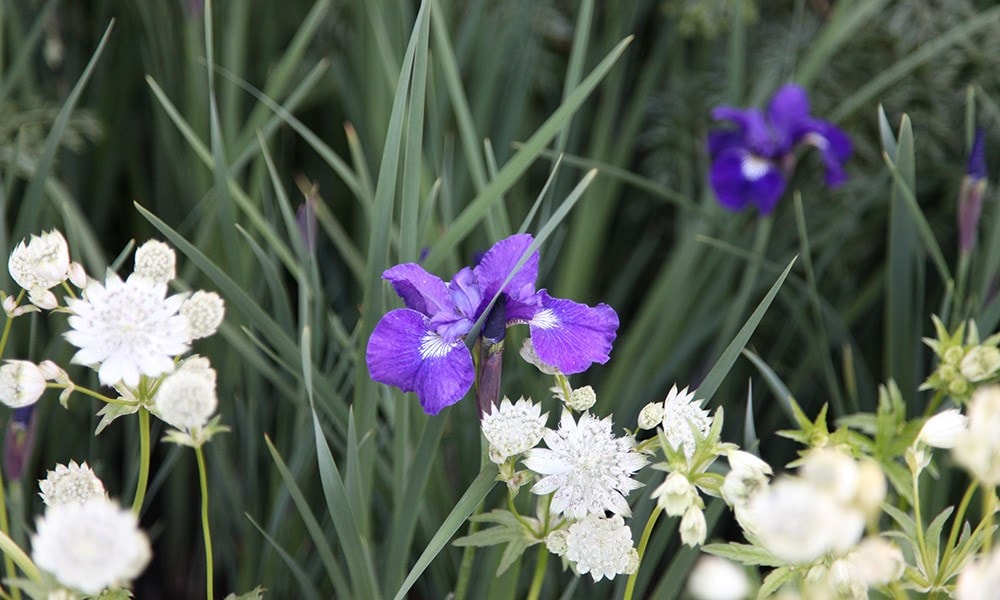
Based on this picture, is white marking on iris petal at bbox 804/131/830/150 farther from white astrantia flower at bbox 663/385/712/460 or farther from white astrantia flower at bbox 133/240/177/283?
white astrantia flower at bbox 133/240/177/283

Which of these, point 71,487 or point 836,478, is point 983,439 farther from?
point 71,487

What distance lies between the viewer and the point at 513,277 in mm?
609

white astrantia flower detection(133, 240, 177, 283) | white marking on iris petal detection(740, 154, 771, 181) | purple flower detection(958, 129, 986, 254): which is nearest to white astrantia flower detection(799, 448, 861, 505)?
white astrantia flower detection(133, 240, 177, 283)

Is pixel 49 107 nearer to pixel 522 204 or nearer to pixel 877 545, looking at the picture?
pixel 522 204

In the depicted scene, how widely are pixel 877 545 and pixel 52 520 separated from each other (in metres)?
0.34

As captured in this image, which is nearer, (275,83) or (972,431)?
(972,431)

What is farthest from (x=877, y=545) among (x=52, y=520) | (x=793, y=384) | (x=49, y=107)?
(x=49, y=107)

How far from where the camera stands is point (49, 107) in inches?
43.7

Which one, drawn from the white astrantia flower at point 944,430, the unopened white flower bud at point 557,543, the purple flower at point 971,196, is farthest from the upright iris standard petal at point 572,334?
the purple flower at point 971,196

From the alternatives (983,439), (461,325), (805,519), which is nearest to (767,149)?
(461,325)

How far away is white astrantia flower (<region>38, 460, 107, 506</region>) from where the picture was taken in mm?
554

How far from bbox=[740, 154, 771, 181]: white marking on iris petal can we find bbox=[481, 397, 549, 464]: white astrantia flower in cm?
65

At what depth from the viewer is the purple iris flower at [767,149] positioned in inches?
42.8

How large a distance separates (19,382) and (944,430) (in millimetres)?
555
